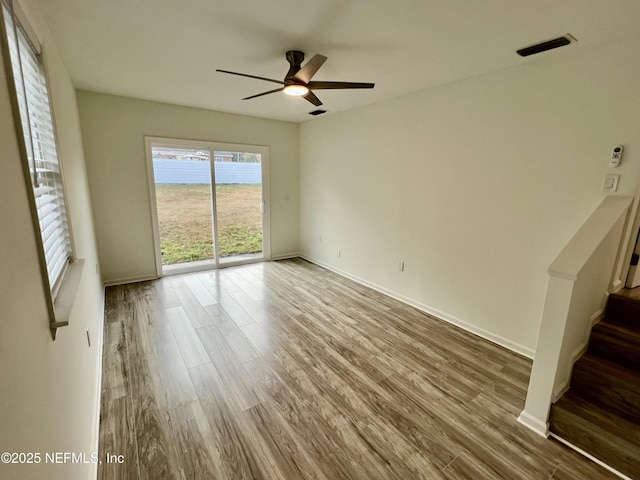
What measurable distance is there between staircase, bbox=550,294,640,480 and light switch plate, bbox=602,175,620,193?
0.86 m

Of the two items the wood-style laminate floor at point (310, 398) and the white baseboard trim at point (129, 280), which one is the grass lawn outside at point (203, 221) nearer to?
the white baseboard trim at point (129, 280)

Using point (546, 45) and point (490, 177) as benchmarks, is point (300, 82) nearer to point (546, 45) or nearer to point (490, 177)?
point (546, 45)

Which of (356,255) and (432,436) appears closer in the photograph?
(432,436)

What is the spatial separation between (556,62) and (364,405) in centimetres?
303

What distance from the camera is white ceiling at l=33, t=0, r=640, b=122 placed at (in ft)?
5.76

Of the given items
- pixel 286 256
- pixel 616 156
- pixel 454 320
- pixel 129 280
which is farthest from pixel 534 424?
pixel 129 280

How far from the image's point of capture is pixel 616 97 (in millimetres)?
2082

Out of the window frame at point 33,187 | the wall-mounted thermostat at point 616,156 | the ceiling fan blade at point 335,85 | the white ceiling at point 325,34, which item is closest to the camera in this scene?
the window frame at point 33,187

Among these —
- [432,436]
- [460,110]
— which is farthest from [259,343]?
[460,110]

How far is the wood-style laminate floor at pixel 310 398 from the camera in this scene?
5.39 feet

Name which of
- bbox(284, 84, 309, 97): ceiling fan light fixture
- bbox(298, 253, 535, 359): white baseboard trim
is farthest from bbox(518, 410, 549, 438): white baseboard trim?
bbox(284, 84, 309, 97): ceiling fan light fixture

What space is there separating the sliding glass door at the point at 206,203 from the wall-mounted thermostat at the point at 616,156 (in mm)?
4401

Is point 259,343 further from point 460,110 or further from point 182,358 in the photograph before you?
point 460,110

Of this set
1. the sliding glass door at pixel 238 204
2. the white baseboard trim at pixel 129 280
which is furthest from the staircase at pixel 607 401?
the white baseboard trim at pixel 129 280
